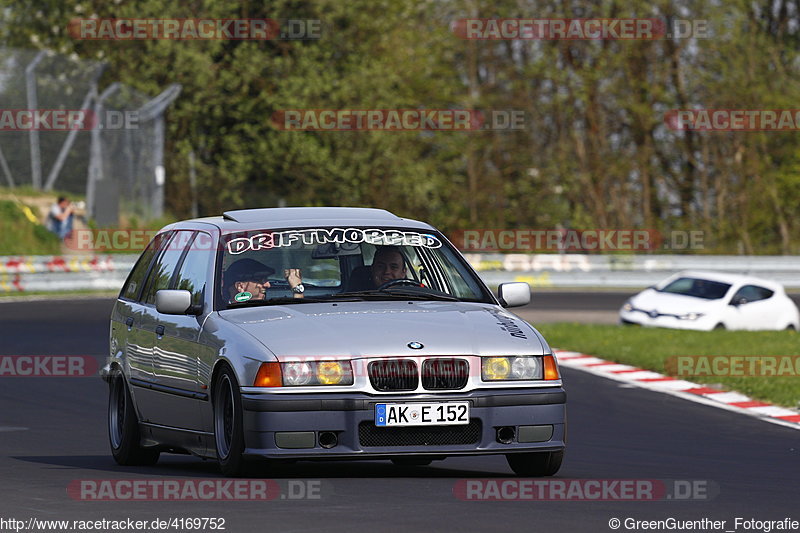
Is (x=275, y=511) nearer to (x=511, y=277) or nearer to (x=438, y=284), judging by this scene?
(x=438, y=284)

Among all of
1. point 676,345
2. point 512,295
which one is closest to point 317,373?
point 512,295

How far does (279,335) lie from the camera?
330 inches

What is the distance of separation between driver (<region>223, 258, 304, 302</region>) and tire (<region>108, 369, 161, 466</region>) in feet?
4.98

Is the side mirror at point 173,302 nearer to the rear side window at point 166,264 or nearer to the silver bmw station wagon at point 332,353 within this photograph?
the silver bmw station wagon at point 332,353

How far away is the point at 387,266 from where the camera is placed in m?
9.49

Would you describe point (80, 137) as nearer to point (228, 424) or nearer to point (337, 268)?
point (337, 268)

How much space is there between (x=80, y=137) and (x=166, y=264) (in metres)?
27.5

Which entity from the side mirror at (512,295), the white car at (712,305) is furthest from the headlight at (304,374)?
the white car at (712,305)

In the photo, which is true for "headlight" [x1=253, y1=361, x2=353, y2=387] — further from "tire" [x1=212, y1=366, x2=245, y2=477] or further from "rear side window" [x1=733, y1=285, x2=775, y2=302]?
"rear side window" [x1=733, y1=285, x2=775, y2=302]
